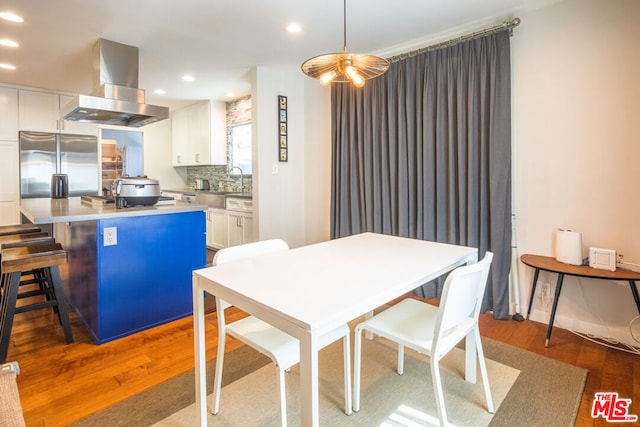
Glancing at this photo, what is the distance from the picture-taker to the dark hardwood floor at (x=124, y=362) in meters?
1.71

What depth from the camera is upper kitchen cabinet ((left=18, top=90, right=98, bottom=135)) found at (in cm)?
447

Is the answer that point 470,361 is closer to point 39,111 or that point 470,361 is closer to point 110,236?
point 110,236

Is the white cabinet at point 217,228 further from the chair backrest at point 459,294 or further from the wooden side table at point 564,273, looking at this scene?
the chair backrest at point 459,294

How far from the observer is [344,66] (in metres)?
1.71

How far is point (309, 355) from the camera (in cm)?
98

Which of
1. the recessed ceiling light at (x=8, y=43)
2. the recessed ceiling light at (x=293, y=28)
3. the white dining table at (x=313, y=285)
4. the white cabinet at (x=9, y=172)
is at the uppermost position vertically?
the recessed ceiling light at (x=8, y=43)

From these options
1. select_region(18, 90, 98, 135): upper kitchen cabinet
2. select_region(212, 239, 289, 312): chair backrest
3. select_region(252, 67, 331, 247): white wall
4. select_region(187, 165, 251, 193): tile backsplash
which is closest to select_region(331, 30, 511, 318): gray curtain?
select_region(252, 67, 331, 247): white wall

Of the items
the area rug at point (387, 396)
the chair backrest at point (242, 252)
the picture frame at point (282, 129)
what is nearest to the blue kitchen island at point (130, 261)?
the area rug at point (387, 396)

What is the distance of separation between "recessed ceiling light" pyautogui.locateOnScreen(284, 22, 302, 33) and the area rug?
8.11ft

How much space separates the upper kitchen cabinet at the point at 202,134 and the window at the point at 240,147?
0.12 m

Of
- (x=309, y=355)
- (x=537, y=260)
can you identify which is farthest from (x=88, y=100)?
(x=537, y=260)

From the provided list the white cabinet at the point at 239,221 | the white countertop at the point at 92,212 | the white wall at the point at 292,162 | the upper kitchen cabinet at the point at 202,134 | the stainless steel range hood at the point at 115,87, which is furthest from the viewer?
the upper kitchen cabinet at the point at 202,134

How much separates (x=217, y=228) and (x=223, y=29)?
2875 millimetres

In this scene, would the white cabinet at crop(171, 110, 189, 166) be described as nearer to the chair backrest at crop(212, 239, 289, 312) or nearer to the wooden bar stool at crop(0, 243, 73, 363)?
the wooden bar stool at crop(0, 243, 73, 363)
